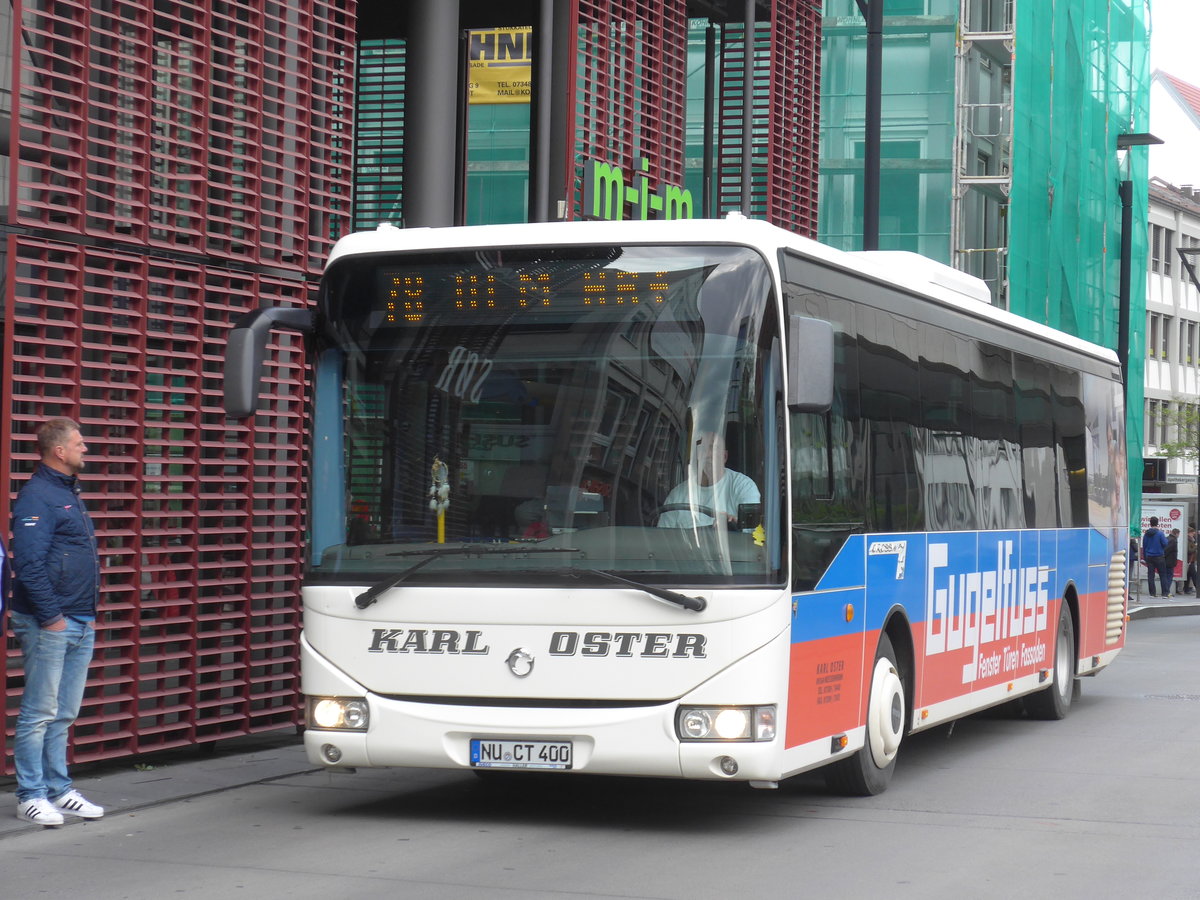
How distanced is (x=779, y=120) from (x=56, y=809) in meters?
13.2

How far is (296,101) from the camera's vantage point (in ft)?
43.1

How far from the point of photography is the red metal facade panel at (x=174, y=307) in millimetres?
10828

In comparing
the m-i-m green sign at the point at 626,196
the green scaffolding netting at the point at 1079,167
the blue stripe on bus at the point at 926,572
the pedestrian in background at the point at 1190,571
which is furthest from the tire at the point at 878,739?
the pedestrian in background at the point at 1190,571

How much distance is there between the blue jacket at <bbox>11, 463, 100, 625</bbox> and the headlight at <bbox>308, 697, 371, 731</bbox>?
1.22m

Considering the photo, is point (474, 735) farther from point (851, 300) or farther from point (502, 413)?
point (851, 300)

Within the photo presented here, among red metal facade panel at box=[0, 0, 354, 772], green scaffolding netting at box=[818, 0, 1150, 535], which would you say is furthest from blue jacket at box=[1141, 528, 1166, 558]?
red metal facade panel at box=[0, 0, 354, 772]

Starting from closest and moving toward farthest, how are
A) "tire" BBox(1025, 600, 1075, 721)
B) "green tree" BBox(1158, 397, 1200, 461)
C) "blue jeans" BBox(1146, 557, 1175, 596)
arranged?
"tire" BBox(1025, 600, 1075, 721) < "blue jeans" BBox(1146, 557, 1175, 596) < "green tree" BBox(1158, 397, 1200, 461)

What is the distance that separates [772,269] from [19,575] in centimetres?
384

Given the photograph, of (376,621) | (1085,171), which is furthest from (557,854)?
(1085,171)

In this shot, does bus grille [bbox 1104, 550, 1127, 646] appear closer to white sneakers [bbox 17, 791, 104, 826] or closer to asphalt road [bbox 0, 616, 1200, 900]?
asphalt road [bbox 0, 616, 1200, 900]

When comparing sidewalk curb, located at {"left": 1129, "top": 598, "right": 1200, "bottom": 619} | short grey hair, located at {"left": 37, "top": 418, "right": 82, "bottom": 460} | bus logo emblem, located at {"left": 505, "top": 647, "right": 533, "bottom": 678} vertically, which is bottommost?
sidewalk curb, located at {"left": 1129, "top": 598, "right": 1200, "bottom": 619}

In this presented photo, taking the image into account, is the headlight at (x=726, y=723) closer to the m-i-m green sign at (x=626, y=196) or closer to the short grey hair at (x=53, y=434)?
the short grey hair at (x=53, y=434)

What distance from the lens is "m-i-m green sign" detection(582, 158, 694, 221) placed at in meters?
16.5

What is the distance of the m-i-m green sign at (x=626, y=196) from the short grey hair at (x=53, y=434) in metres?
7.49
